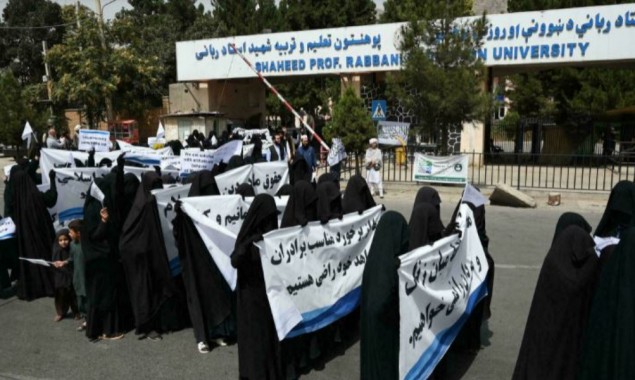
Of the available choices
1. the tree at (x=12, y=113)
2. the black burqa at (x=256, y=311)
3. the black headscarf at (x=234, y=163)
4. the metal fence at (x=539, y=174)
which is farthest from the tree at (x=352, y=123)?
the tree at (x=12, y=113)

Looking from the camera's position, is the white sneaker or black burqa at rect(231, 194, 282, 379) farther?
the white sneaker

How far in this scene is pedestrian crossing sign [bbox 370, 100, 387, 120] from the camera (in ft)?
66.9

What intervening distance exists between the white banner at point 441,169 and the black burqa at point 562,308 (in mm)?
11358

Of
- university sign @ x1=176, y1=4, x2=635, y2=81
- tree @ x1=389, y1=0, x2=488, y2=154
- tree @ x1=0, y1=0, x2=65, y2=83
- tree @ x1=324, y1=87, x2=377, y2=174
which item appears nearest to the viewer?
tree @ x1=389, y1=0, x2=488, y2=154

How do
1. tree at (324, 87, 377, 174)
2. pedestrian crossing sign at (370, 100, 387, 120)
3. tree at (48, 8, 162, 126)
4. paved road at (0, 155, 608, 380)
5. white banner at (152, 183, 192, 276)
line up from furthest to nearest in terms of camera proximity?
tree at (48, 8, 162, 126) < pedestrian crossing sign at (370, 100, 387, 120) < tree at (324, 87, 377, 174) < white banner at (152, 183, 192, 276) < paved road at (0, 155, 608, 380)

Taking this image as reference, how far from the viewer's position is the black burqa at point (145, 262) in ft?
17.0

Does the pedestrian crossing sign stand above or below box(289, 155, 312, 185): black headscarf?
above

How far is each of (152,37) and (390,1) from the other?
15.7 metres

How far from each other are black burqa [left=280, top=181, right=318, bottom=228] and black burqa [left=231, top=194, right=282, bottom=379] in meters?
0.47

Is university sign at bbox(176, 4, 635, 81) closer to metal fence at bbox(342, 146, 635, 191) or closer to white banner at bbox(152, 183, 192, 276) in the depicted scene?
metal fence at bbox(342, 146, 635, 191)

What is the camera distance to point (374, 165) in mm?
13852

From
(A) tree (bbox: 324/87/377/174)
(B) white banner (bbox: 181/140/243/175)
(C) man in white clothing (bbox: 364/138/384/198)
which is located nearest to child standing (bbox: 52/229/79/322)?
(B) white banner (bbox: 181/140/243/175)

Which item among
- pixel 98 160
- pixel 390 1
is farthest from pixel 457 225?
pixel 390 1

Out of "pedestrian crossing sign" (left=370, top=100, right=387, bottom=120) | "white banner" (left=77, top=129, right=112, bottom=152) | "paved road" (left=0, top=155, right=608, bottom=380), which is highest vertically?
"pedestrian crossing sign" (left=370, top=100, right=387, bottom=120)
